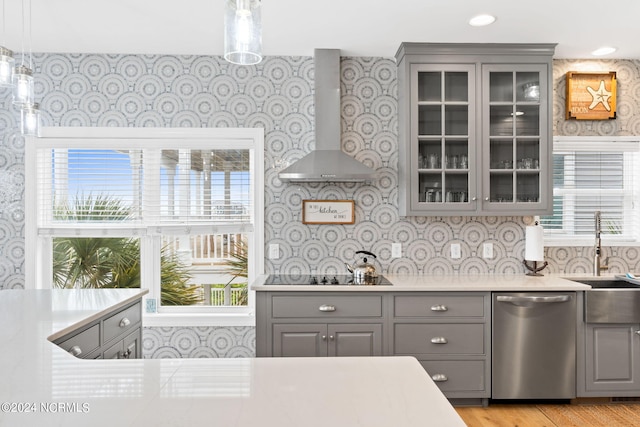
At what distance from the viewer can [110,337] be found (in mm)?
2152

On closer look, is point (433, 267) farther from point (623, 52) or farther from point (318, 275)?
point (623, 52)

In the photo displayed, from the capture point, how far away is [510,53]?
3295 mm

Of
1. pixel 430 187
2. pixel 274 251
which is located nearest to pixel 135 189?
pixel 274 251

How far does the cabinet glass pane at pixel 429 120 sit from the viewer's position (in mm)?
3328

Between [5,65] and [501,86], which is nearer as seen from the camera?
[5,65]

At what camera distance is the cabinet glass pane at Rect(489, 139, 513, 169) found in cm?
332

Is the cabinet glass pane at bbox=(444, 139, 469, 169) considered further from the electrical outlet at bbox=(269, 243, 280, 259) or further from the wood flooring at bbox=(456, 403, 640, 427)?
the wood flooring at bbox=(456, 403, 640, 427)

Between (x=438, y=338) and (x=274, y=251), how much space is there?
1.43 m

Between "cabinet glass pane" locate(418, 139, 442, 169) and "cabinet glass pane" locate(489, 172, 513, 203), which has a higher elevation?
"cabinet glass pane" locate(418, 139, 442, 169)

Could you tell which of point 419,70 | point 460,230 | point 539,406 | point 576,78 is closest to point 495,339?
point 539,406

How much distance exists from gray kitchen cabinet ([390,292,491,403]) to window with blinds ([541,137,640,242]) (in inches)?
47.8

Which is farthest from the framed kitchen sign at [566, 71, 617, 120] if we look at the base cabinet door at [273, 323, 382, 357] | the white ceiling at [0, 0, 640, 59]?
the base cabinet door at [273, 323, 382, 357]

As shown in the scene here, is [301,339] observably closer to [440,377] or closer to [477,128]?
[440,377]

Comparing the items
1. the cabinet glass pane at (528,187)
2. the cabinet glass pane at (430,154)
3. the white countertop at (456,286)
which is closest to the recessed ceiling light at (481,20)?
the cabinet glass pane at (430,154)
